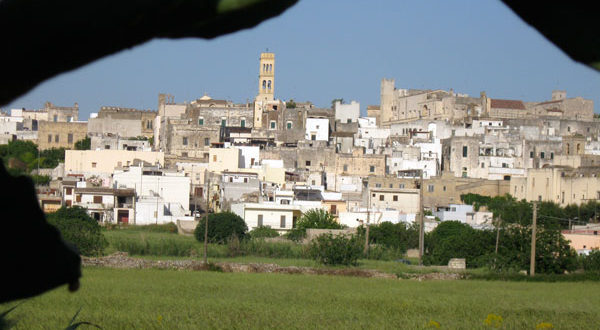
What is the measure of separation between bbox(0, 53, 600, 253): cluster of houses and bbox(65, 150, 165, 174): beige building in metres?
0.08

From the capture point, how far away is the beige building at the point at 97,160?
60656mm

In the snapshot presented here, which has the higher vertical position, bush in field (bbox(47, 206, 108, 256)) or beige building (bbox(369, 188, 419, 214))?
beige building (bbox(369, 188, 419, 214))

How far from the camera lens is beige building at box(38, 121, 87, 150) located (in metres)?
72.8

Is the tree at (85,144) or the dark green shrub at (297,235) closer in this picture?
the dark green shrub at (297,235)

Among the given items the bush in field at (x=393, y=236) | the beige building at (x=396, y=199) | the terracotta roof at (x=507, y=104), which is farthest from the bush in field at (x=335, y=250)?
the terracotta roof at (x=507, y=104)

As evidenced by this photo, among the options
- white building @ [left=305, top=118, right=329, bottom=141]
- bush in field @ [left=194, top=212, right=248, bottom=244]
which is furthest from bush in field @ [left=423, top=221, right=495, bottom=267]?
white building @ [left=305, top=118, right=329, bottom=141]

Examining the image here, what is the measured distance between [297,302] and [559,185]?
36.1 m

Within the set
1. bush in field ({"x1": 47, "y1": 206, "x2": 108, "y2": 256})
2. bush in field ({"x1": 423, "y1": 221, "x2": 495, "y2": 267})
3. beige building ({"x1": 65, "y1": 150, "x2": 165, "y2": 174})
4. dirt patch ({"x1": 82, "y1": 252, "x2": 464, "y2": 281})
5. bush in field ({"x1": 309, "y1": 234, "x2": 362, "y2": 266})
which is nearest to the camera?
dirt patch ({"x1": 82, "y1": 252, "x2": 464, "y2": 281})

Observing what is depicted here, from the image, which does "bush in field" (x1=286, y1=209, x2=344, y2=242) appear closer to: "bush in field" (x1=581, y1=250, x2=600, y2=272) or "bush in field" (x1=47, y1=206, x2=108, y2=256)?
"bush in field" (x1=47, y1=206, x2=108, y2=256)

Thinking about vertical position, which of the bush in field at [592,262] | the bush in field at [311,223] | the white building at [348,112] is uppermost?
the white building at [348,112]

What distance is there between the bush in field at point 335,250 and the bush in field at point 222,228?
27.0ft

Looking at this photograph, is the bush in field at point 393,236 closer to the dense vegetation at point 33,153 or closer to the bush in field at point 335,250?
the bush in field at point 335,250

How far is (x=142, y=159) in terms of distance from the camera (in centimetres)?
6184

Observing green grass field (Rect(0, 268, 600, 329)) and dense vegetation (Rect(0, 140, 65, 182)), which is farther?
dense vegetation (Rect(0, 140, 65, 182))
